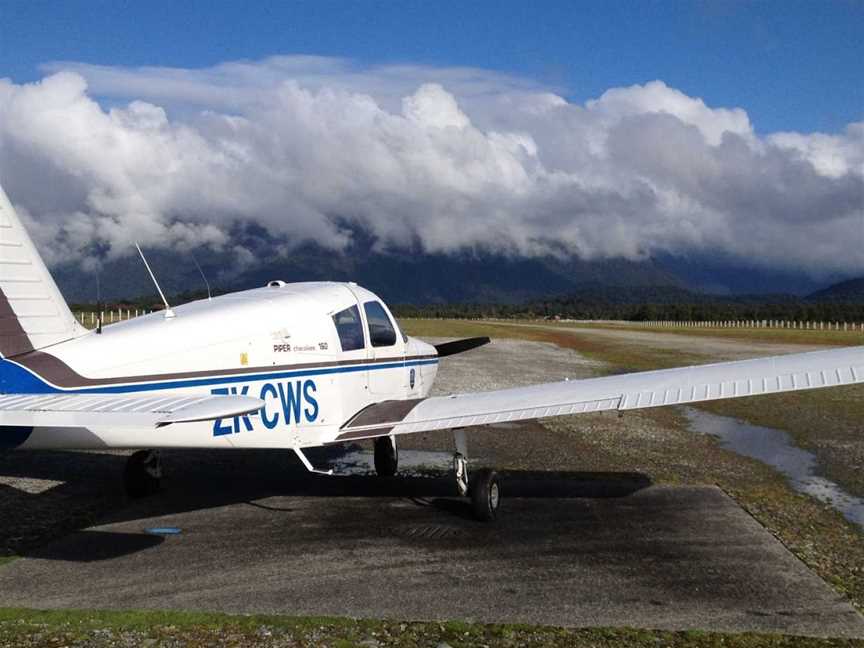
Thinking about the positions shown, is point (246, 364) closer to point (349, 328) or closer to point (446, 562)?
point (349, 328)

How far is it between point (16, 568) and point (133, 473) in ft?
8.91

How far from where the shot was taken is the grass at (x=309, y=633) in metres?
5.86

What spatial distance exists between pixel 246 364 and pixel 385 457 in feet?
11.8

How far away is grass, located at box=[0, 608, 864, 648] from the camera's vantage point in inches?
231

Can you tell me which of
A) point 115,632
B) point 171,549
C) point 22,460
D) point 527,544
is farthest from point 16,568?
point 22,460

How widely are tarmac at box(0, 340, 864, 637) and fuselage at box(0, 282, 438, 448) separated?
1.14 metres

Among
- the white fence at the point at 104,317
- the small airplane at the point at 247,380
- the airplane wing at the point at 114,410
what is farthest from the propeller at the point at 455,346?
the white fence at the point at 104,317

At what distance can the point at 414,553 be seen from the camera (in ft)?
26.3

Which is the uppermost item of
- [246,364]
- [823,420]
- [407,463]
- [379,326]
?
[379,326]

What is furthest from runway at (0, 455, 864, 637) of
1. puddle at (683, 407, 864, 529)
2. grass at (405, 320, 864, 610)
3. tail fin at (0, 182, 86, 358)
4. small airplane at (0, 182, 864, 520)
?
tail fin at (0, 182, 86, 358)

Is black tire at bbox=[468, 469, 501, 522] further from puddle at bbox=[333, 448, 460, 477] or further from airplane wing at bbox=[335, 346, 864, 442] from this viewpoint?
puddle at bbox=[333, 448, 460, 477]

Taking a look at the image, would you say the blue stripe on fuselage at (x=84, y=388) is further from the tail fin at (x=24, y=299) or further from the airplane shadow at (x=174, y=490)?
the airplane shadow at (x=174, y=490)

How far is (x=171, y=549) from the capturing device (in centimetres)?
→ 817

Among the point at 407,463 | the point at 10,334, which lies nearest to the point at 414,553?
the point at 10,334
